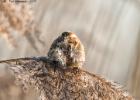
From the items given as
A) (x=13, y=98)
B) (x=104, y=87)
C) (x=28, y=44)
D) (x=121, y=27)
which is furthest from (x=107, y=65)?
(x=104, y=87)

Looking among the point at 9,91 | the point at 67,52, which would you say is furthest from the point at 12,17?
the point at 9,91

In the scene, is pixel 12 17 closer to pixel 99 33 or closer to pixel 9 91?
pixel 9 91

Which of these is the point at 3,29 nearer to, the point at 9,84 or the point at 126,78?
the point at 9,84

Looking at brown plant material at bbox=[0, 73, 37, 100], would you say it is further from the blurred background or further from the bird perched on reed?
the bird perched on reed

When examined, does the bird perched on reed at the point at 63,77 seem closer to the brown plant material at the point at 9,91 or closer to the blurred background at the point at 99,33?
the brown plant material at the point at 9,91

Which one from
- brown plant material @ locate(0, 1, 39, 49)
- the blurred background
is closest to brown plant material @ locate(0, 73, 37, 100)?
the blurred background

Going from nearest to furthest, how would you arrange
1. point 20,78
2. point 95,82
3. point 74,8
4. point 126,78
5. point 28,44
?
point 20,78
point 95,82
point 28,44
point 74,8
point 126,78
